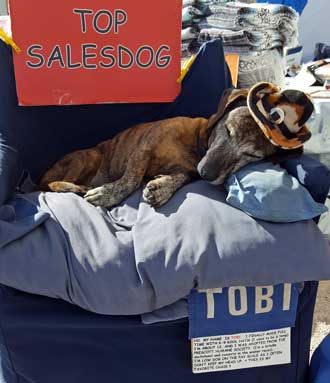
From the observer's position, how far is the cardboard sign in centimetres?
197

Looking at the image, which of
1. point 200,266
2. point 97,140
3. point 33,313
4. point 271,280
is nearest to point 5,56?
point 97,140

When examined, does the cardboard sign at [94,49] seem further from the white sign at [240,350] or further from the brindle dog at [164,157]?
the white sign at [240,350]

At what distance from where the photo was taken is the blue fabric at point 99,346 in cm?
147

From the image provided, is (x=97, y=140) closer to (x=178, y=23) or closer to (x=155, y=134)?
(x=155, y=134)

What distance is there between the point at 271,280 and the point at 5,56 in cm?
131

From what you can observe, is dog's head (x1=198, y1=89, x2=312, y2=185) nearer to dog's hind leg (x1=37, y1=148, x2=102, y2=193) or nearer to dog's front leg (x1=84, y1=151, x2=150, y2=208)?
dog's front leg (x1=84, y1=151, x2=150, y2=208)

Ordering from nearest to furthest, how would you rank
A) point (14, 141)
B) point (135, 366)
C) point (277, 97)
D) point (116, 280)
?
point (116, 280) → point (135, 366) → point (277, 97) → point (14, 141)

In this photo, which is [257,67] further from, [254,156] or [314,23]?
[314,23]

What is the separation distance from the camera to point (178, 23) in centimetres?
207

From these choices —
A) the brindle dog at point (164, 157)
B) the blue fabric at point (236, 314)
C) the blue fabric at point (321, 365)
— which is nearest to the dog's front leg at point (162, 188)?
the brindle dog at point (164, 157)

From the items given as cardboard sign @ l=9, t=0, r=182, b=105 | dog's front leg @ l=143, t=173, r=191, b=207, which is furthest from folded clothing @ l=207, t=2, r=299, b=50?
dog's front leg @ l=143, t=173, r=191, b=207

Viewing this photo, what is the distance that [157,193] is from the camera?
67.7 inches

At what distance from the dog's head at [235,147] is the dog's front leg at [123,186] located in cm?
27

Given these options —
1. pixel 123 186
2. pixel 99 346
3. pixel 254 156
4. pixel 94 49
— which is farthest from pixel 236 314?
pixel 94 49
